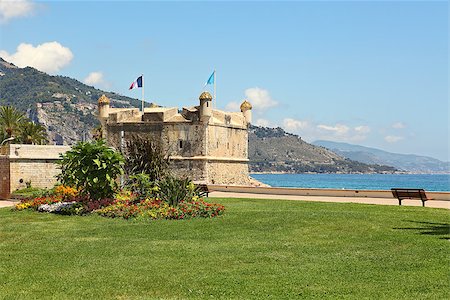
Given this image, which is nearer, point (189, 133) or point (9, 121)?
point (189, 133)

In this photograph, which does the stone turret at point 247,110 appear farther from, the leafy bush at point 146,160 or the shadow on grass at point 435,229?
the shadow on grass at point 435,229

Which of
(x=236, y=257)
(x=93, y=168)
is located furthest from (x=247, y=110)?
(x=236, y=257)

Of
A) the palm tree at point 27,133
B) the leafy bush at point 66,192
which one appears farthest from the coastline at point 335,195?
the palm tree at point 27,133

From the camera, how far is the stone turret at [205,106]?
4141cm

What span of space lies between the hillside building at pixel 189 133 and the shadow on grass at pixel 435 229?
1062 inches

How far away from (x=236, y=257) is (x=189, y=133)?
104ft

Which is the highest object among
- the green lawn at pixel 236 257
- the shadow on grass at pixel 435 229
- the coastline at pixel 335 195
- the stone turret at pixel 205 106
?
the stone turret at pixel 205 106

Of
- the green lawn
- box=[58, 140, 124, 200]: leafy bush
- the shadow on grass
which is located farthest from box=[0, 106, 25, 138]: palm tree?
the shadow on grass

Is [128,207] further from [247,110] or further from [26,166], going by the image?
[247,110]

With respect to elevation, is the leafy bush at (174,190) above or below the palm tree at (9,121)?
below

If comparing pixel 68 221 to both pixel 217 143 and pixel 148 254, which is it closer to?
pixel 148 254

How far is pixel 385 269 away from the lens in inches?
385

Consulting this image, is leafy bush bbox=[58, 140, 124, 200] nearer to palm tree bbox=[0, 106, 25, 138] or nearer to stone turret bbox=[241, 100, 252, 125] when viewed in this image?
stone turret bbox=[241, 100, 252, 125]

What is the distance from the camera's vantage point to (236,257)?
11055 mm
